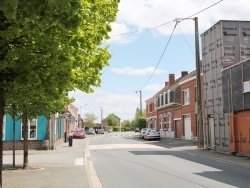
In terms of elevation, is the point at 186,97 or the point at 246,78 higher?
the point at 186,97

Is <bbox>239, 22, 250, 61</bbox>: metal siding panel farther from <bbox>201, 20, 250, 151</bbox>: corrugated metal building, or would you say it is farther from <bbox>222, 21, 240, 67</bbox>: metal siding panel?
<bbox>222, 21, 240, 67</bbox>: metal siding panel

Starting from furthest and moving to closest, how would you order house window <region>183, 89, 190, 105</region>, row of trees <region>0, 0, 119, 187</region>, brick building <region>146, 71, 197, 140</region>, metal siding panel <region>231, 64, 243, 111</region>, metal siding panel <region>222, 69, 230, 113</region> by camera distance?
house window <region>183, 89, 190, 105</region>
brick building <region>146, 71, 197, 140</region>
metal siding panel <region>222, 69, 230, 113</region>
metal siding panel <region>231, 64, 243, 111</region>
row of trees <region>0, 0, 119, 187</region>

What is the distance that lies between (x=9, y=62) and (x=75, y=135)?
49264mm

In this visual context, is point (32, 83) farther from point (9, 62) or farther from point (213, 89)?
point (213, 89)

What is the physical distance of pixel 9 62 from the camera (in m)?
7.35

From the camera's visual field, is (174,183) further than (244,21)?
No

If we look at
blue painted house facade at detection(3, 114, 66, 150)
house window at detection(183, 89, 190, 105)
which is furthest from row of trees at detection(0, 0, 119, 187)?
house window at detection(183, 89, 190, 105)

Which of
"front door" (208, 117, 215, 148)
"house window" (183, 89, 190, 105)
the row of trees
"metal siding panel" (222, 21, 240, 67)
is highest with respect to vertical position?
"metal siding panel" (222, 21, 240, 67)

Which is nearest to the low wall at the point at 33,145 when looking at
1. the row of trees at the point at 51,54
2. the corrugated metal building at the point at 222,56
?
the corrugated metal building at the point at 222,56

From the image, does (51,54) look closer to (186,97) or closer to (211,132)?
(211,132)

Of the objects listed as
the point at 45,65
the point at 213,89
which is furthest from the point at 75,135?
the point at 45,65

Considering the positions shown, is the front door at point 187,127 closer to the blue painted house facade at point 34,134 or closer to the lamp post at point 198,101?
the lamp post at point 198,101

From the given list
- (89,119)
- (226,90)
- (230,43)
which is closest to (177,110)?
(230,43)

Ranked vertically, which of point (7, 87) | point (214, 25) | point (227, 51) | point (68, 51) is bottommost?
point (7, 87)
